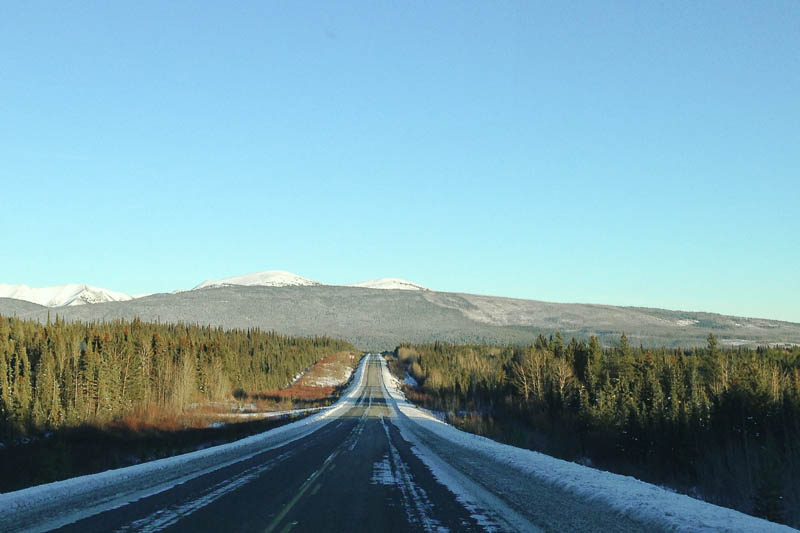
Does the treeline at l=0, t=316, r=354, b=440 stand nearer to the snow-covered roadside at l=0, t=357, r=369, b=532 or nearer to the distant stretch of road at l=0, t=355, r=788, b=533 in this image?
the snow-covered roadside at l=0, t=357, r=369, b=532

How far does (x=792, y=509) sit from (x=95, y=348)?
70.7 m

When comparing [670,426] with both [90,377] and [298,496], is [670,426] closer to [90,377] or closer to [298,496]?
[298,496]

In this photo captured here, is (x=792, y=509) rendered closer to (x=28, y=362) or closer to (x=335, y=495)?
(x=335, y=495)

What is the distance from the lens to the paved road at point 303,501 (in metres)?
10.3

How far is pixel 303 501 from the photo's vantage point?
12.9 m

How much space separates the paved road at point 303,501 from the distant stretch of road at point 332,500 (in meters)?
0.02

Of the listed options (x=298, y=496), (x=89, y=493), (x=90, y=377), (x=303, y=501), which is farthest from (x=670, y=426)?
(x=90, y=377)

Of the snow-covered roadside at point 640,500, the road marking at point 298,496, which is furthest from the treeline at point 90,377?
the snow-covered roadside at point 640,500

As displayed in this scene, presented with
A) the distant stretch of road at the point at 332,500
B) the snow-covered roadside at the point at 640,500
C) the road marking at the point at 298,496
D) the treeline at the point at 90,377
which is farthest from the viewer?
the treeline at the point at 90,377

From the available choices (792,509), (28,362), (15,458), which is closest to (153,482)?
(792,509)

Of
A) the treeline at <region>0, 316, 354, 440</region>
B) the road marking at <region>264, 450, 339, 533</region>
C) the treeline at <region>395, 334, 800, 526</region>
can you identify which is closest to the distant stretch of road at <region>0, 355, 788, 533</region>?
the road marking at <region>264, 450, 339, 533</region>

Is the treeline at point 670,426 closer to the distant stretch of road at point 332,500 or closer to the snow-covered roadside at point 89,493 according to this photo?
the distant stretch of road at point 332,500

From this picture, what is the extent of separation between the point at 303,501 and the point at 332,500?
64cm

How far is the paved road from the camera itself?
10320mm
